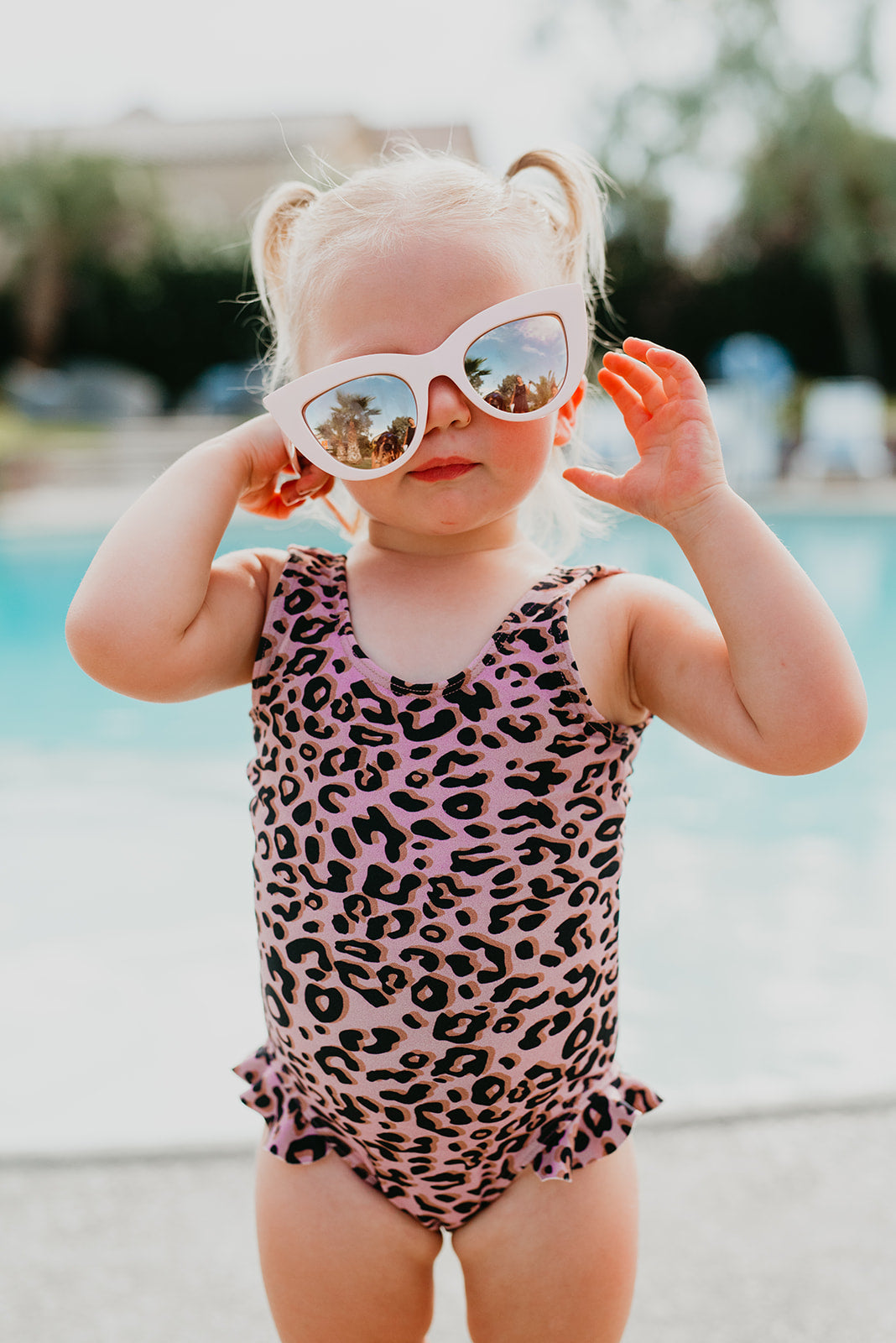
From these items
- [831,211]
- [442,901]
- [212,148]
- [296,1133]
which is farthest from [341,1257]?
[212,148]

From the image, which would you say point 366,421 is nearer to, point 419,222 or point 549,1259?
point 419,222

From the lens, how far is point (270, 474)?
1685 mm

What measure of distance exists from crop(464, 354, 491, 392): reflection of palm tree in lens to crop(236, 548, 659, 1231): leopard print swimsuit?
0.93ft

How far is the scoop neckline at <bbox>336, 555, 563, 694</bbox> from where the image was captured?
1.46 m

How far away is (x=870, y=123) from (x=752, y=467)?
444 inches

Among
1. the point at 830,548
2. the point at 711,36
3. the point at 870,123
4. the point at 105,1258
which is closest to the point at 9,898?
the point at 105,1258

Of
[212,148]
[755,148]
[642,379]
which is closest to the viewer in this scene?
[642,379]

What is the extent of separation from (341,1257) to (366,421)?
1.04 metres

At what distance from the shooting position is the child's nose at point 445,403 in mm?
1396

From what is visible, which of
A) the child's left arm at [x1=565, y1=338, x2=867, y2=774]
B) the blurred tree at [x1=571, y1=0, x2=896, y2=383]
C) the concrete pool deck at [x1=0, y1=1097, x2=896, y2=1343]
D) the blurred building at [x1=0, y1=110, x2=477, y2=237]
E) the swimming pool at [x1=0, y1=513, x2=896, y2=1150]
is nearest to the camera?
the child's left arm at [x1=565, y1=338, x2=867, y2=774]

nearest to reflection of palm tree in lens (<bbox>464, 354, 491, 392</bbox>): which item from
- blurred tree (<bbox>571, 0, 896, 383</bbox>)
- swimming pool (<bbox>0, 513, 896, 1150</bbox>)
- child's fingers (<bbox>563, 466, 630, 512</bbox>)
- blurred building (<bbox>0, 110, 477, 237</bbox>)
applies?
child's fingers (<bbox>563, 466, 630, 512</bbox>)

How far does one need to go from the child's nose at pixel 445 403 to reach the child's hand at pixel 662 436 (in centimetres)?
21

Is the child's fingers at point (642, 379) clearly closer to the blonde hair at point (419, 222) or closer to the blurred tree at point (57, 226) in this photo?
the blonde hair at point (419, 222)

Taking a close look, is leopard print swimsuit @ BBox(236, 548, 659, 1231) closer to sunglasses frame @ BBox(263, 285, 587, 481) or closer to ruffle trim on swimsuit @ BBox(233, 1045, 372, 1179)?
ruffle trim on swimsuit @ BBox(233, 1045, 372, 1179)
